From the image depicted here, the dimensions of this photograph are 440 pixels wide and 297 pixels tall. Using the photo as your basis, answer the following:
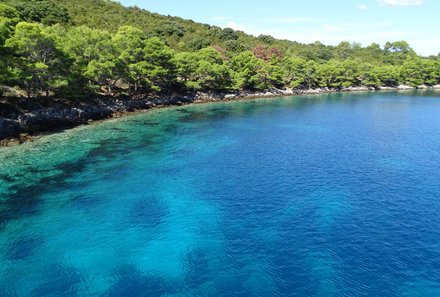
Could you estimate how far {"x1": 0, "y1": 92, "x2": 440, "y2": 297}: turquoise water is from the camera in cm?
2202

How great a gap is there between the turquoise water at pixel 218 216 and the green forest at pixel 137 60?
12741mm

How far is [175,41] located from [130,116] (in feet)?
258

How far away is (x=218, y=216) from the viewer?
30.8 m

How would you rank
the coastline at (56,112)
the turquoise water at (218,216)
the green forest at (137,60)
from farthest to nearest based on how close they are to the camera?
the green forest at (137,60), the coastline at (56,112), the turquoise water at (218,216)

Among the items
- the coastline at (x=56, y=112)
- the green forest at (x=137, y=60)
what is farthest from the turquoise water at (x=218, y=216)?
the green forest at (x=137, y=60)

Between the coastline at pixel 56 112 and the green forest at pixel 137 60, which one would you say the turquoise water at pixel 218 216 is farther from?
the green forest at pixel 137 60

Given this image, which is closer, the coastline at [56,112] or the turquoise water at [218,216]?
the turquoise water at [218,216]

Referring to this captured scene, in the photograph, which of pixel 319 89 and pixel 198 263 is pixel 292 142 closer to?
pixel 198 263

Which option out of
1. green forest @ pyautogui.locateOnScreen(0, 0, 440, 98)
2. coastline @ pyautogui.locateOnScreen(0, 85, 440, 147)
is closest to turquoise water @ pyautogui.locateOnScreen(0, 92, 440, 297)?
coastline @ pyautogui.locateOnScreen(0, 85, 440, 147)

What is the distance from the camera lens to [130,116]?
73.8m

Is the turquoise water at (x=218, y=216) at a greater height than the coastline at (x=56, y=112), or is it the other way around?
the coastline at (x=56, y=112)

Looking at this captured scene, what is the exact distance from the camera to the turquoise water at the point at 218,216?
2202cm

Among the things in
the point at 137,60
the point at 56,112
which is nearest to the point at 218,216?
the point at 56,112

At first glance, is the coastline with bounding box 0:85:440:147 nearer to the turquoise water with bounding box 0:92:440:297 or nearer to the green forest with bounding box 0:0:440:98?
the green forest with bounding box 0:0:440:98
